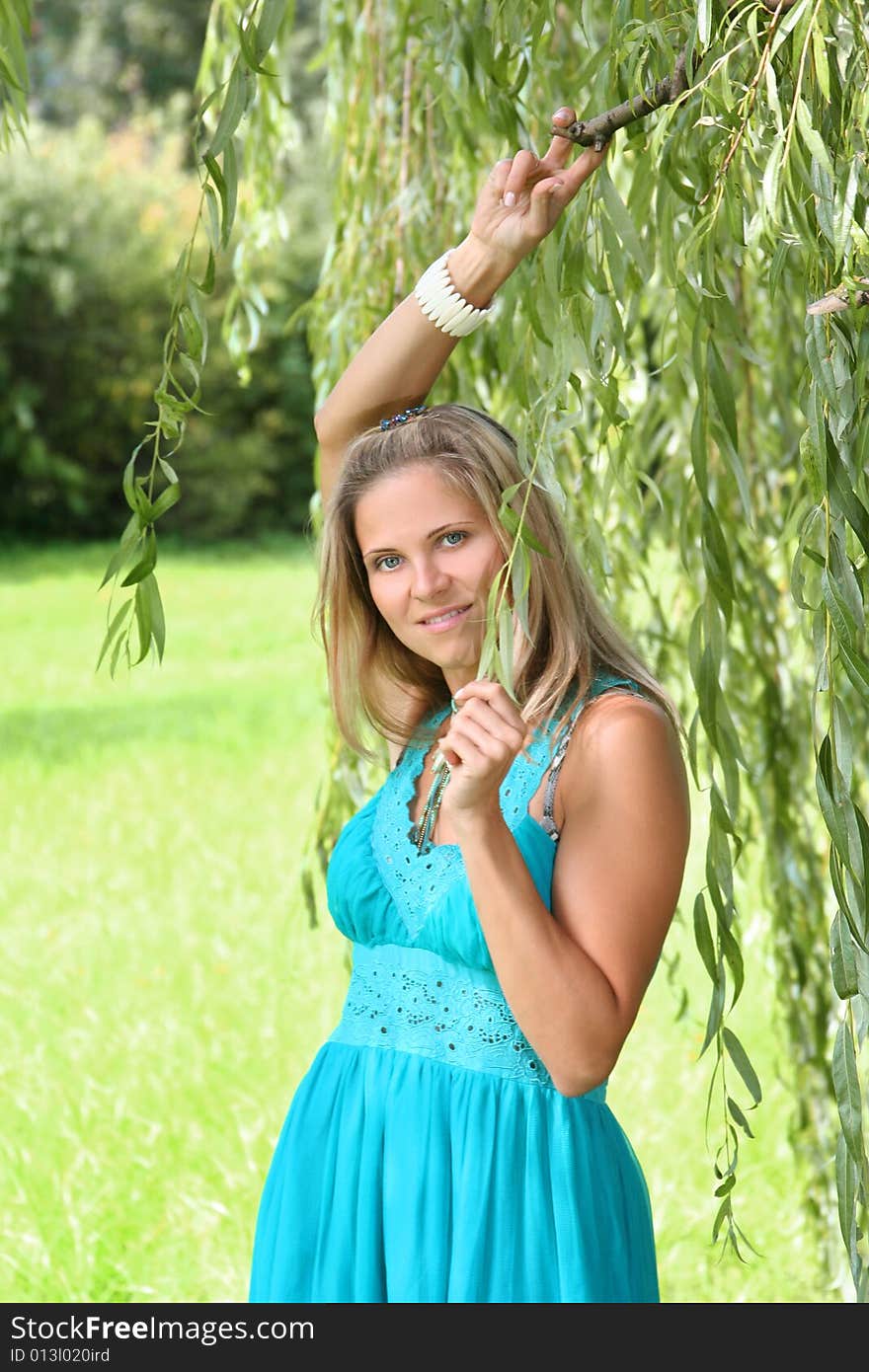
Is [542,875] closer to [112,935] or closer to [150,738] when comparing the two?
[112,935]

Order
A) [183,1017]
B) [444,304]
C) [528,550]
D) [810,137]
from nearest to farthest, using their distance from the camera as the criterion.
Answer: [810,137]
[528,550]
[444,304]
[183,1017]

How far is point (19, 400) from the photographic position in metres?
11.9

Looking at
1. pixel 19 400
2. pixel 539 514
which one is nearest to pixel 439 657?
pixel 539 514

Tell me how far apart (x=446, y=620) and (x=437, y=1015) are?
0.38 m

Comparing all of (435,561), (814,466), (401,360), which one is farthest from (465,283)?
(814,466)

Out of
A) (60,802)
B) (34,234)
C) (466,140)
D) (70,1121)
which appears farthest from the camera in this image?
(34,234)

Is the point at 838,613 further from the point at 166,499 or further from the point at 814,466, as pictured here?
the point at 166,499

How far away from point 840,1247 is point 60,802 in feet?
13.9

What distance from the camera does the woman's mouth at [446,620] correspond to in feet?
5.06

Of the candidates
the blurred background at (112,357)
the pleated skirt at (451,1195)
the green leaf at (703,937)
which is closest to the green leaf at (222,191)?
the green leaf at (703,937)

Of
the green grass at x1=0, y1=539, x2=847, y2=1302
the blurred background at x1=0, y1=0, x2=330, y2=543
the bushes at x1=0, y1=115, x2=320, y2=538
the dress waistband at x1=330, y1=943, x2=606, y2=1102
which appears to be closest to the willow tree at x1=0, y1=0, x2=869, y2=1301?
the dress waistband at x1=330, y1=943, x2=606, y2=1102

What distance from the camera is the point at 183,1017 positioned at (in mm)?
4473

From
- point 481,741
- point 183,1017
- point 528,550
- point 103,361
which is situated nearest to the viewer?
point 481,741

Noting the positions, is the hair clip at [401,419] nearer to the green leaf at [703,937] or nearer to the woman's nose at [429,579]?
the woman's nose at [429,579]
